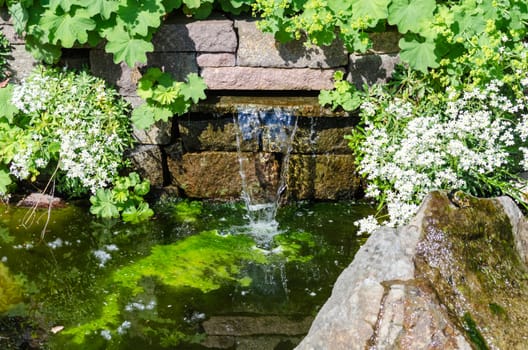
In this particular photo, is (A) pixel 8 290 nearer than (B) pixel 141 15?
Yes

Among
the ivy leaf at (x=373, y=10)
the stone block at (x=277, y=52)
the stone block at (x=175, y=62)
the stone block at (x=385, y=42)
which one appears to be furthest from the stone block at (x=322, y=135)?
the stone block at (x=175, y=62)

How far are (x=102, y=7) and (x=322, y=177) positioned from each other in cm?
196

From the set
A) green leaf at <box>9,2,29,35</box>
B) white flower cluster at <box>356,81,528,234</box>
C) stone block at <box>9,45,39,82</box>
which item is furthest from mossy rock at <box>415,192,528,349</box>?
stone block at <box>9,45,39,82</box>

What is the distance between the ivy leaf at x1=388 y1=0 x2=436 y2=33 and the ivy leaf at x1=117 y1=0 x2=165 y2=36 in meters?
1.56

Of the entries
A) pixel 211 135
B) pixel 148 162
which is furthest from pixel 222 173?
pixel 148 162

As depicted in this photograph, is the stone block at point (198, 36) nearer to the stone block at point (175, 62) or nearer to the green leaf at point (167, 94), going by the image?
the stone block at point (175, 62)

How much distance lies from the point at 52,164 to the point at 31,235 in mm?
591

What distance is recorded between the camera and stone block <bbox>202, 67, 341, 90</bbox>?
4.92 meters

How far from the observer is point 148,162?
512 cm

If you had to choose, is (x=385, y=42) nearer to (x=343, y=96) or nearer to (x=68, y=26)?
(x=343, y=96)

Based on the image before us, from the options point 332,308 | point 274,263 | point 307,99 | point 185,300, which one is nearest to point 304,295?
point 274,263

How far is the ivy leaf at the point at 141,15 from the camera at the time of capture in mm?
4570

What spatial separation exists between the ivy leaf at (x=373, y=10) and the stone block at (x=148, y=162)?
1.75m

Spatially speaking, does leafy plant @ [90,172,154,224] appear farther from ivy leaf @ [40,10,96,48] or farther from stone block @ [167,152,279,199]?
ivy leaf @ [40,10,96,48]
